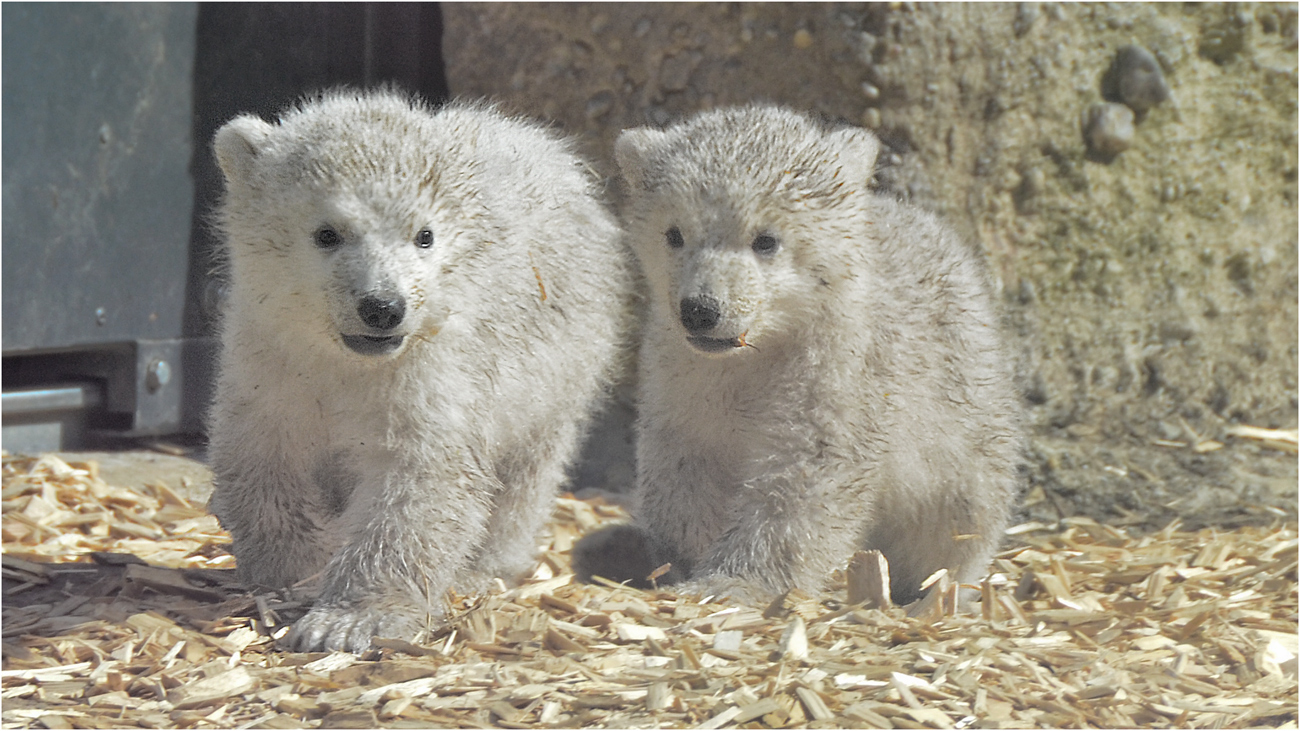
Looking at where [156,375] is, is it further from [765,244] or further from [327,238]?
[765,244]

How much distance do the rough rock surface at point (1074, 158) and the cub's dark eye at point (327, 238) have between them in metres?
1.94

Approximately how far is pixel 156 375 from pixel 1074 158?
377 cm

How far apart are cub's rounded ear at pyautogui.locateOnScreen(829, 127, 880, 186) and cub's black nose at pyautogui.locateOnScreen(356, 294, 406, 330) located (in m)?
1.35

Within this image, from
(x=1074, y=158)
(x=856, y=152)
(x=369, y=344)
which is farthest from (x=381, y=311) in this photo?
(x=1074, y=158)

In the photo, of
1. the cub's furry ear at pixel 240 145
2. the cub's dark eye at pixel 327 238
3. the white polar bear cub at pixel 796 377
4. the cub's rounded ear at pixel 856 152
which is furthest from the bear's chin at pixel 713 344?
the cub's furry ear at pixel 240 145

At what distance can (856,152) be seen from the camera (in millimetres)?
3619

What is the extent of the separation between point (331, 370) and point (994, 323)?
2.14 m

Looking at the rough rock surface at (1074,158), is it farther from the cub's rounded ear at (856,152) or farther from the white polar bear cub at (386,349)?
the white polar bear cub at (386,349)

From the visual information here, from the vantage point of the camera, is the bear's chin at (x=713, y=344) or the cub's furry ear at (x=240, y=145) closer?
the cub's furry ear at (x=240, y=145)

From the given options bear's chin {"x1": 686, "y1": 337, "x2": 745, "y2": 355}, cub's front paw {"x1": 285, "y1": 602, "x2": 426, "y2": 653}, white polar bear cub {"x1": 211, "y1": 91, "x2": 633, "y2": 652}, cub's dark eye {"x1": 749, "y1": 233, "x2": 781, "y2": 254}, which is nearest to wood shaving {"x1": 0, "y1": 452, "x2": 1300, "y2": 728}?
cub's front paw {"x1": 285, "y1": 602, "x2": 426, "y2": 653}

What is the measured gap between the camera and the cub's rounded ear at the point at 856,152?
3.60m

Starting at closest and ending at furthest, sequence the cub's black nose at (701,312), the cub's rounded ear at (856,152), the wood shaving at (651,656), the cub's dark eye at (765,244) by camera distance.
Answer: the wood shaving at (651,656)
the cub's black nose at (701,312)
the cub's dark eye at (765,244)
the cub's rounded ear at (856,152)

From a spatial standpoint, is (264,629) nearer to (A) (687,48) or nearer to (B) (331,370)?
(B) (331,370)

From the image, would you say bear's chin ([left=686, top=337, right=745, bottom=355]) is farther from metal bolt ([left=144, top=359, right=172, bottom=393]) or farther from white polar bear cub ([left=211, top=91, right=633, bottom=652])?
metal bolt ([left=144, top=359, right=172, bottom=393])
